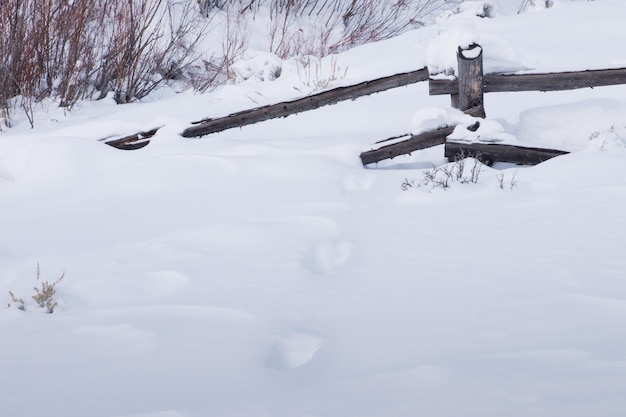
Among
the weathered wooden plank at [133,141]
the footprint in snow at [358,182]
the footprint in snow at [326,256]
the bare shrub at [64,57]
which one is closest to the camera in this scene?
the footprint in snow at [326,256]

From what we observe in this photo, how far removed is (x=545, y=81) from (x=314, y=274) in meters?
2.75

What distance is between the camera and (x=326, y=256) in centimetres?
344

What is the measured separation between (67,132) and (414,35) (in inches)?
203

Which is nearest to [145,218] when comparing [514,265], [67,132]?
[514,265]

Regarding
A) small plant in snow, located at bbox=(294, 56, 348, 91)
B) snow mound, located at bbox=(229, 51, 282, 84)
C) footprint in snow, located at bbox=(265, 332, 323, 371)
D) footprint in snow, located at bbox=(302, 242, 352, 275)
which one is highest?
snow mound, located at bbox=(229, 51, 282, 84)

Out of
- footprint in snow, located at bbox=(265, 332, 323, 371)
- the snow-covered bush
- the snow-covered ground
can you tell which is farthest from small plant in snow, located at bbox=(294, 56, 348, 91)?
footprint in snow, located at bbox=(265, 332, 323, 371)

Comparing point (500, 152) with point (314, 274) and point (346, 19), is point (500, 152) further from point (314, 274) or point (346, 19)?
point (346, 19)

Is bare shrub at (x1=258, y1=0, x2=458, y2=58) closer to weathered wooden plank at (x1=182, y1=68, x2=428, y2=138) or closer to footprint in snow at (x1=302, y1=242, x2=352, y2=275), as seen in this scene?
weathered wooden plank at (x1=182, y1=68, x2=428, y2=138)

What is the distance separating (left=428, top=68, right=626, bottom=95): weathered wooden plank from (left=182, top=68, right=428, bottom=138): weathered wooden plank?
234 millimetres

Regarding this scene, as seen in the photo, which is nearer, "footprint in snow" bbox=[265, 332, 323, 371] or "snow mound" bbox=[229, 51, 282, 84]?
"footprint in snow" bbox=[265, 332, 323, 371]

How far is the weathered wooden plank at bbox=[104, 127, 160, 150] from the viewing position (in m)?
5.90

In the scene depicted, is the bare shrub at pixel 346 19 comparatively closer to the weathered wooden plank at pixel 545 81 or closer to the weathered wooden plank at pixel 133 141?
the weathered wooden plank at pixel 133 141

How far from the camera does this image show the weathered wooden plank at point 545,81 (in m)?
4.88

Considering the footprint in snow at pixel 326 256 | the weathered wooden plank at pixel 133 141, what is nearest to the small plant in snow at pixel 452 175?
the footprint in snow at pixel 326 256
